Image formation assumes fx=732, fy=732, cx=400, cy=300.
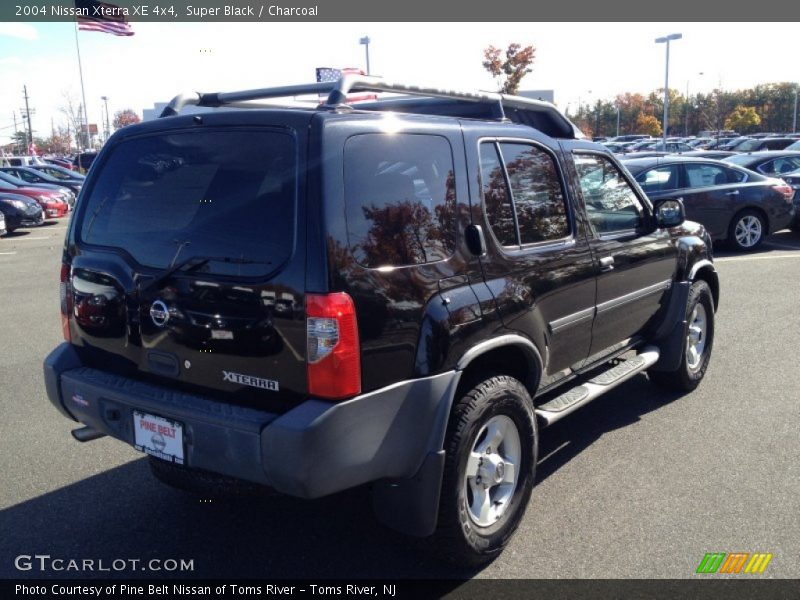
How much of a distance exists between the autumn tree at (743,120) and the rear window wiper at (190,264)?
223ft

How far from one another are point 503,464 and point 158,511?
6.05 ft

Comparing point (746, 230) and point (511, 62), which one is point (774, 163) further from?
point (511, 62)

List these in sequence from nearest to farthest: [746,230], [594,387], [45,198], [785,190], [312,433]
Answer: [312,433], [594,387], [746,230], [785,190], [45,198]

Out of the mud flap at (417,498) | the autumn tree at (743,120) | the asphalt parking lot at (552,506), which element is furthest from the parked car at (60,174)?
the autumn tree at (743,120)

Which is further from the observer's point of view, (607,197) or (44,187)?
(44,187)

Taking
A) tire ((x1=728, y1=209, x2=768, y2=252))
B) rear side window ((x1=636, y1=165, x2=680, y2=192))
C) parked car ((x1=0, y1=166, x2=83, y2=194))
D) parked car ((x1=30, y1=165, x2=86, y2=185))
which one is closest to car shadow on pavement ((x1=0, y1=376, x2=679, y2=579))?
rear side window ((x1=636, y1=165, x2=680, y2=192))

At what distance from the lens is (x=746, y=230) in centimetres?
1309

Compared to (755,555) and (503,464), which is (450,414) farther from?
(755,555)

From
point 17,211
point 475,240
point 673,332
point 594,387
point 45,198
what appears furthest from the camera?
point 45,198

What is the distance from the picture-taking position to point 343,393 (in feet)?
9.03

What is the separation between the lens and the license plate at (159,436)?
302 cm

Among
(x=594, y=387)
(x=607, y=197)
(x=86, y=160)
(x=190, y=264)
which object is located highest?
(x=86, y=160)

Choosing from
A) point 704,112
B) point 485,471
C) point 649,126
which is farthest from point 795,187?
point 704,112
